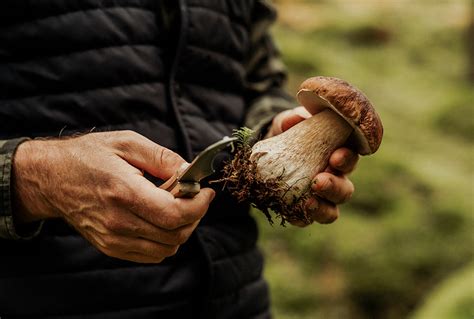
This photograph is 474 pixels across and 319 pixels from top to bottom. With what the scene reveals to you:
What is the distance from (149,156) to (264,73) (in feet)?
3.04

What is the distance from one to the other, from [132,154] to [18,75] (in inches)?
18.7

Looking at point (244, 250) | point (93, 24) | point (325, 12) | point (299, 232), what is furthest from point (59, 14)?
point (325, 12)

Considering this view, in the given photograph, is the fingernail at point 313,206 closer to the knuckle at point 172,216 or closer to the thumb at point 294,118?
the thumb at point 294,118

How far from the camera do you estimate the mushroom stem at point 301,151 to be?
133 centimetres

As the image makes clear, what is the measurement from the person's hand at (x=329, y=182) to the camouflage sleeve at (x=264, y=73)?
0.26 meters

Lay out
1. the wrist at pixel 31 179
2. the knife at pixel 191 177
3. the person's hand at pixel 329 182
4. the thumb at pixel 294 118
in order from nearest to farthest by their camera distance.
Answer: the knife at pixel 191 177 < the wrist at pixel 31 179 < the person's hand at pixel 329 182 < the thumb at pixel 294 118

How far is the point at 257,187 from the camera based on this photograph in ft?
4.32

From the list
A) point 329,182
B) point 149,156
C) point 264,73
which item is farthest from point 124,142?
point 264,73

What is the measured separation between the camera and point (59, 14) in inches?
56.5

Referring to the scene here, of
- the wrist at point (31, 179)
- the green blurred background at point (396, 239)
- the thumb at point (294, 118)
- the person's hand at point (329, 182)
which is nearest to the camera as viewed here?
the wrist at point (31, 179)

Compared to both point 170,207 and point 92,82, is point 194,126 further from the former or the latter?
point 170,207

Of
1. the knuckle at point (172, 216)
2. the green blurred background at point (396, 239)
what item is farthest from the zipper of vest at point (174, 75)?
the green blurred background at point (396, 239)

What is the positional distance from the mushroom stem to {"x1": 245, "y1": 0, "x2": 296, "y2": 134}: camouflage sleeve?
39 centimetres

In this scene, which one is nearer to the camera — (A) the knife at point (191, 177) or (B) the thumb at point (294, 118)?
(A) the knife at point (191, 177)
